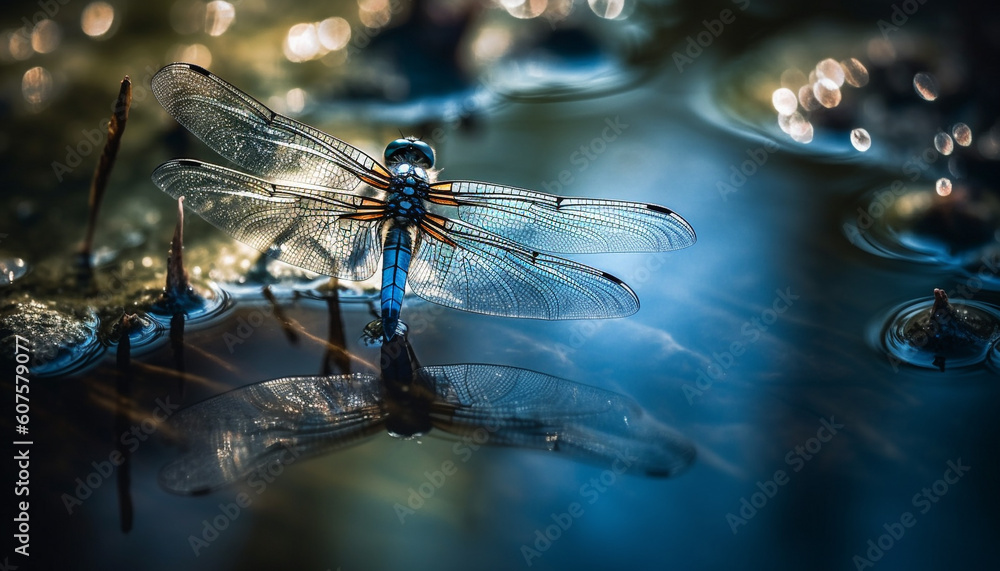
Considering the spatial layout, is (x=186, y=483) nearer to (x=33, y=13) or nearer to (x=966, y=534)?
(x=966, y=534)

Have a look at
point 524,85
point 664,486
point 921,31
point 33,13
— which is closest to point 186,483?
point 664,486

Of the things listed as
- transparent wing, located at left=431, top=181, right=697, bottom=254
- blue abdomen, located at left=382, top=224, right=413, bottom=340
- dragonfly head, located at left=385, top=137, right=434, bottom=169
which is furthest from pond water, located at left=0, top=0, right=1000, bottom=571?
dragonfly head, located at left=385, top=137, right=434, bottom=169

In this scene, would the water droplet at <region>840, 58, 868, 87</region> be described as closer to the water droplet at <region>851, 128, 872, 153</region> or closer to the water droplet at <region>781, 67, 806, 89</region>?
the water droplet at <region>781, 67, 806, 89</region>

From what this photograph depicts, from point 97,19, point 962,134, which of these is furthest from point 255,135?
point 962,134

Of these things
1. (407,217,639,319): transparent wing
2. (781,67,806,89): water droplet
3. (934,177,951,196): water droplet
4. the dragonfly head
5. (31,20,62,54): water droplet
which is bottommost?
(407,217,639,319): transparent wing

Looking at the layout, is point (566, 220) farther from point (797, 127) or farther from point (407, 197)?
point (797, 127)
